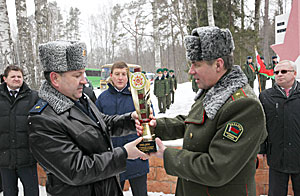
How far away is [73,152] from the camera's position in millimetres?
1578

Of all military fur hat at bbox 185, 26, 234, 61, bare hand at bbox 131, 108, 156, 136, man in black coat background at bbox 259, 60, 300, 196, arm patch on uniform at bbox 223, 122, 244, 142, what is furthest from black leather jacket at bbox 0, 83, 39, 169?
man in black coat background at bbox 259, 60, 300, 196

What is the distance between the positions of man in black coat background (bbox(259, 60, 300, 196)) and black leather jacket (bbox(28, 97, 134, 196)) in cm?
225

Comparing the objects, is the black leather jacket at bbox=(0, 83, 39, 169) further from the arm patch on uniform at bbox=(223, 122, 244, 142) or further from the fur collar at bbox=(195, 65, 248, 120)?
the arm patch on uniform at bbox=(223, 122, 244, 142)

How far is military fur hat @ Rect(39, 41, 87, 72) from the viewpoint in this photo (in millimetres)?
1652

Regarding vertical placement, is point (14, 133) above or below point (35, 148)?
below

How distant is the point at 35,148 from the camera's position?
1.59m

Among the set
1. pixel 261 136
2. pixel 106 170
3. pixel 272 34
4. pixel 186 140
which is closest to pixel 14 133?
pixel 106 170

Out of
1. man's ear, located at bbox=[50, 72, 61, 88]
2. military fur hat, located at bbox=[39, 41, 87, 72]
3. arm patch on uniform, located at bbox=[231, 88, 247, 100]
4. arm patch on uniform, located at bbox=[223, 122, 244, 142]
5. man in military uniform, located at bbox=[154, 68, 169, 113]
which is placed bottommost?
man in military uniform, located at bbox=[154, 68, 169, 113]

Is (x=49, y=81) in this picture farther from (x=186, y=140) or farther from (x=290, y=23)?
(x=290, y=23)

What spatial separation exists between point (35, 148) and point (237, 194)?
1.36m

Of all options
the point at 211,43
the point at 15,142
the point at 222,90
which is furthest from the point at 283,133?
the point at 15,142

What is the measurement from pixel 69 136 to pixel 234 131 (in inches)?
42.8

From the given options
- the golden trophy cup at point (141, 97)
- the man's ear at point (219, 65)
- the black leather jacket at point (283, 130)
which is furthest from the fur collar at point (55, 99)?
the black leather jacket at point (283, 130)

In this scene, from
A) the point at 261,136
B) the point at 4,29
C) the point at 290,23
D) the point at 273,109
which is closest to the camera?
the point at 261,136
